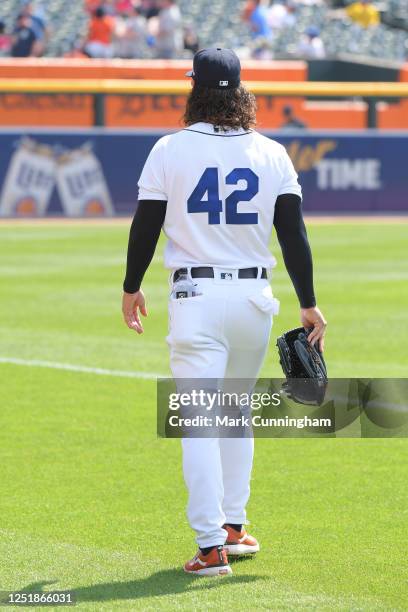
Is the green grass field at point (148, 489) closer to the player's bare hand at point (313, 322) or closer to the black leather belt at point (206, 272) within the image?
the player's bare hand at point (313, 322)

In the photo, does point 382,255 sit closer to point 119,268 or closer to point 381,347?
point 119,268

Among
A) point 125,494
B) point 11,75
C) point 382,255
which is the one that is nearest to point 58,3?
point 11,75

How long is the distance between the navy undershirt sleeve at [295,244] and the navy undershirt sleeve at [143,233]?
17.9 inches

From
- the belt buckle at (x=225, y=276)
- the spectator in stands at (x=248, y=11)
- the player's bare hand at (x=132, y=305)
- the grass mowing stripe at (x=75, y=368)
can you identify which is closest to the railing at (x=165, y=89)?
the spectator in stands at (x=248, y=11)

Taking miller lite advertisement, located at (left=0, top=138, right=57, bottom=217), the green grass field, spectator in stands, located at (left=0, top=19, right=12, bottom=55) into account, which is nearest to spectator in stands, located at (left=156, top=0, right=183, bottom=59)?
spectator in stands, located at (left=0, top=19, right=12, bottom=55)

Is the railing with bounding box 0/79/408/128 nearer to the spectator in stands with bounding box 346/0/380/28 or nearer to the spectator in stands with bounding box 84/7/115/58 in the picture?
the spectator in stands with bounding box 84/7/115/58

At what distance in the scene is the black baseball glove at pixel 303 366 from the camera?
507 centimetres

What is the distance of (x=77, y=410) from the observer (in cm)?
822

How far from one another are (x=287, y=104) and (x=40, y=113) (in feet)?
17.9

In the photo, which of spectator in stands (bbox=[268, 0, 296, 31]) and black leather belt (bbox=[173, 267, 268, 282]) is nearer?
black leather belt (bbox=[173, 267, 268, 282])

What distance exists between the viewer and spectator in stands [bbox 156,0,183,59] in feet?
94.9

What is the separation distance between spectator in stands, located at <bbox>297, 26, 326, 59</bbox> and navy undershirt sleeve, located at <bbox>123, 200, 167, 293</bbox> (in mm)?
26353

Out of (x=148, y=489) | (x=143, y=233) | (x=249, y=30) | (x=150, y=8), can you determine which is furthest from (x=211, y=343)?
(x=249, y=30)

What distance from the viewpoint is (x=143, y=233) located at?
4938 millimetres
